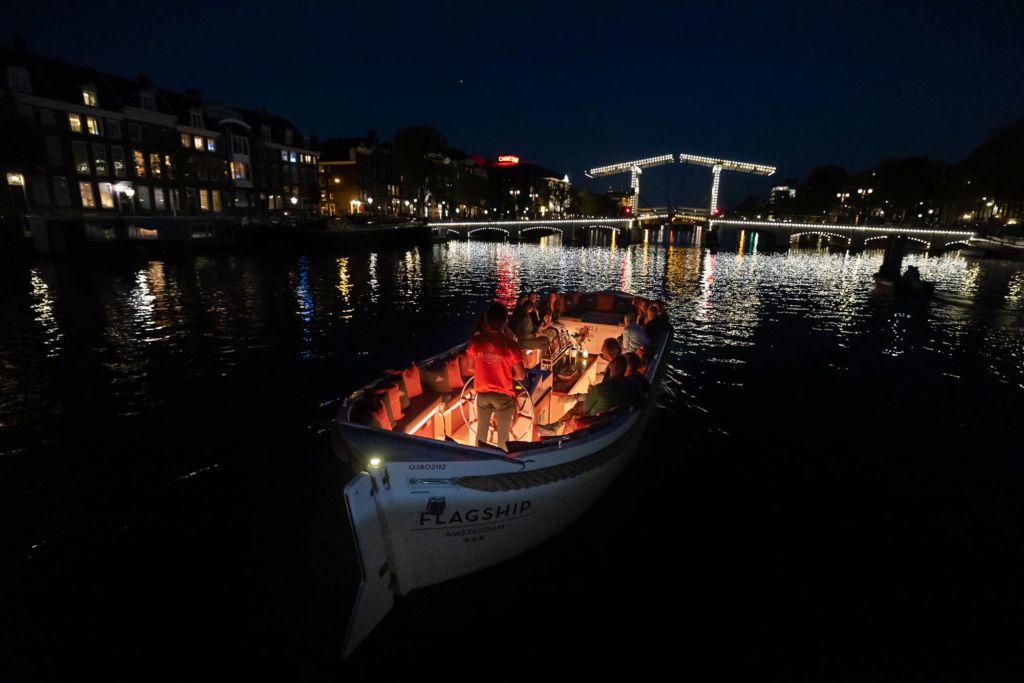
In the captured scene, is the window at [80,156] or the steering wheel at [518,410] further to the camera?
the window at [80,156]

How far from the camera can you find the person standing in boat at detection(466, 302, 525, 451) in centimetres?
745

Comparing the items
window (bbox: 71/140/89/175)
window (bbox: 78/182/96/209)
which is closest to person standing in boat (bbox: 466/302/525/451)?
window (bbox: 78/182/96/209)

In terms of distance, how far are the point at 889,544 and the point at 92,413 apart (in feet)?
57.5

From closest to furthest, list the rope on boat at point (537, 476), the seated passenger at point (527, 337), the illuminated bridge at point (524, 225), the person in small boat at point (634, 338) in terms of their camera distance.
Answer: the rope on boat at point (537, 476)
the seated passenger at point (527, 337)
the person in small boat at point (634, 338)
the illuminated bridge at point (524, 225)

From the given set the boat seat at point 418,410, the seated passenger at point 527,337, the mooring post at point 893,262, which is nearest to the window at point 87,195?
the seated passenger at point 527,337

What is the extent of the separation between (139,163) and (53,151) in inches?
296

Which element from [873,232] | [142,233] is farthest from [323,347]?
[873,232]

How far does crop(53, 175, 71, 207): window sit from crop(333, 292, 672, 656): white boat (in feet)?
195

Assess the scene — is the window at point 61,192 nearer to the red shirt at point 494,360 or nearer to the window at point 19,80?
the window at point 19,80

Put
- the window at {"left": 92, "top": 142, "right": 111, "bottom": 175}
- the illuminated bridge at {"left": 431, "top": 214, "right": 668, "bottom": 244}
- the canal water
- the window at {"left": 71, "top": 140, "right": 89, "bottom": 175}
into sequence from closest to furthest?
the canal water, the window at {"left": 71, "top": 140, "right": 89, "bottom": 175}, the window at {"left": 92, "top": 142, "right": 111, "bottom": 175}, the illuminated bridge at {"left": 431, "top": 214, "right": 668, "bottom": 244}

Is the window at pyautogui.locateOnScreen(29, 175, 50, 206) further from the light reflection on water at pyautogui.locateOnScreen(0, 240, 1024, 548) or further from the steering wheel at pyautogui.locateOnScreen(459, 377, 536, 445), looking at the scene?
the steering wheel at pyautogui.locateOnScreen(459, 377, 536, 445)

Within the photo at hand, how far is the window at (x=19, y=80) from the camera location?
4373cm

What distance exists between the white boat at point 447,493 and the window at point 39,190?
5866 cm

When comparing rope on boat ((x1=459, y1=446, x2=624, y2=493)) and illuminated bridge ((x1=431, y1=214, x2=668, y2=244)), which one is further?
illuminated bridge ((x1=431, y1=214, x2=668, y2=244))
